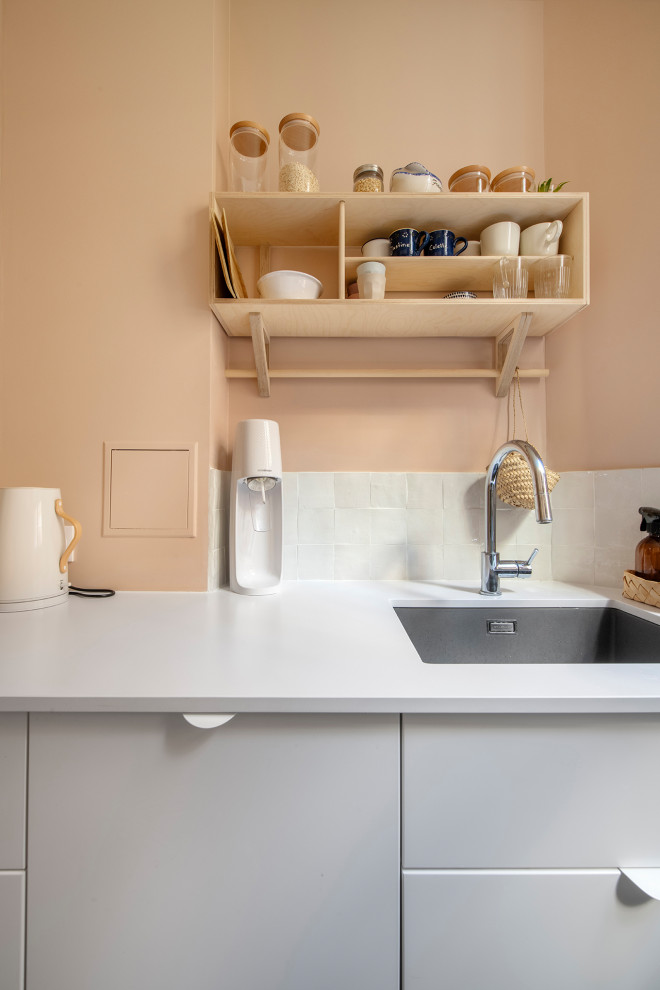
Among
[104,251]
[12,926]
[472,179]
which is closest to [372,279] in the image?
[472,179]

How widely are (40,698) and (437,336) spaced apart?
4.24ft

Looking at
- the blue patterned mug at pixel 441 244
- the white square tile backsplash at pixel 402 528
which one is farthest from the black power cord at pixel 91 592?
the blue patterned mug at pixel 441 244

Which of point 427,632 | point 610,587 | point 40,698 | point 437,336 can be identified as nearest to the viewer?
point 40,698

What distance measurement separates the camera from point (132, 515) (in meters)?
1.15

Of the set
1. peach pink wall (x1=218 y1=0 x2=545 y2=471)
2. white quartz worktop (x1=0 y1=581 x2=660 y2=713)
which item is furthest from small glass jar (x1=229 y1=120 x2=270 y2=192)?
white quartz worktop (x1=0 y1=581 x2=660 y2=713)

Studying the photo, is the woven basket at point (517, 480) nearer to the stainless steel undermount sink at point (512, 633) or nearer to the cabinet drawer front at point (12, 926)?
the stainless steel undermount sink at point (512, 633)

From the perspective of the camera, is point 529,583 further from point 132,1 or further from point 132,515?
point 132,1

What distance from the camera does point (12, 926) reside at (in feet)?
1.92

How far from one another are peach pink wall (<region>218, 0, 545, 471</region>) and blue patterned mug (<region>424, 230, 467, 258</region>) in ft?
0.87

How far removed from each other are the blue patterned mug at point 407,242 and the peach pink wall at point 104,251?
500mm

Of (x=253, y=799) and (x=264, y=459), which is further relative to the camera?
(x=264, y=459)

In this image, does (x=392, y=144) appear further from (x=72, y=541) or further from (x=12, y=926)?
(x=12, y=926)

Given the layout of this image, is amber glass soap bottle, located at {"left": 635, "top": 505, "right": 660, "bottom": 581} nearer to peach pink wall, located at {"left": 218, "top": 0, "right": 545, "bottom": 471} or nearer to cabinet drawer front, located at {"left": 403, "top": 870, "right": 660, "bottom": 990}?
peach pink wall, located at {"left": 218, "top": 0, "right": 545, "bottom": 471}

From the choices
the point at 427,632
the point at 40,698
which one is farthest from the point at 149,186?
the point at 427,632
